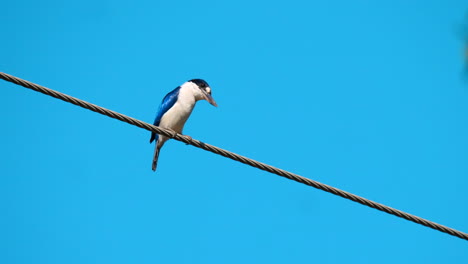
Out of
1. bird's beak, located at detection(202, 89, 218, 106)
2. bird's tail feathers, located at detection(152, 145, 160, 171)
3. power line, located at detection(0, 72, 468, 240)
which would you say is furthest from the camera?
bird's tail feathers, located at detection(152, 145, 160, 171)

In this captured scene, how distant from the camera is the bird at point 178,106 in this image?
315 inches

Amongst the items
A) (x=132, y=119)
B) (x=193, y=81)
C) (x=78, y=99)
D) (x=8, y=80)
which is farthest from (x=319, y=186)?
(x=193, y=81)

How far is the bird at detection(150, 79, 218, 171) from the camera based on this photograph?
7996 mm

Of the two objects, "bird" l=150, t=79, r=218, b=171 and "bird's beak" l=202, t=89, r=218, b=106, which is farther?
"bird's beak" l=202, t=89, r=218, b=106

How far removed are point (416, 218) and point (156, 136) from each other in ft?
14.2

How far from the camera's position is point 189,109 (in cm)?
805

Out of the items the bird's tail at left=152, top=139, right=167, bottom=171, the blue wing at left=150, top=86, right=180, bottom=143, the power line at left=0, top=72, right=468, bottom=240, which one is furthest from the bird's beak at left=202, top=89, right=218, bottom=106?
the power line at left=0, top=72, right=468, bottom=240

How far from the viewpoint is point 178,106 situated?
8016 millimetres

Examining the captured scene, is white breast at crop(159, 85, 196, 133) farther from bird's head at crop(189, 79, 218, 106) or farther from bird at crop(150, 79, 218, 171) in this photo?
bird's head at crop(189, 79, 218, 106)

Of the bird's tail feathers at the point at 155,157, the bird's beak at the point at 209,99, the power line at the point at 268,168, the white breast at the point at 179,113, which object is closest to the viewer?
the power line at the point at 268,168

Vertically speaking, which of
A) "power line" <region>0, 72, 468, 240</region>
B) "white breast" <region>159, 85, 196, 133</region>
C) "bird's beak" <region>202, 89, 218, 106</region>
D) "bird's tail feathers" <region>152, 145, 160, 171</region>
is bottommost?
"power line" <region>0, 72, 468, 240</region>

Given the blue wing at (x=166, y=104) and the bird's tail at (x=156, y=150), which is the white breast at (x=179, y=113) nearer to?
the blue wing at (x=166, y=104)

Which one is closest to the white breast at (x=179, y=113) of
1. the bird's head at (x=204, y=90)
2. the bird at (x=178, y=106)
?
the bird at (x=178, y=106)

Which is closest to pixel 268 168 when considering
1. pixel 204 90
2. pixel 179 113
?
pixel 179 113
